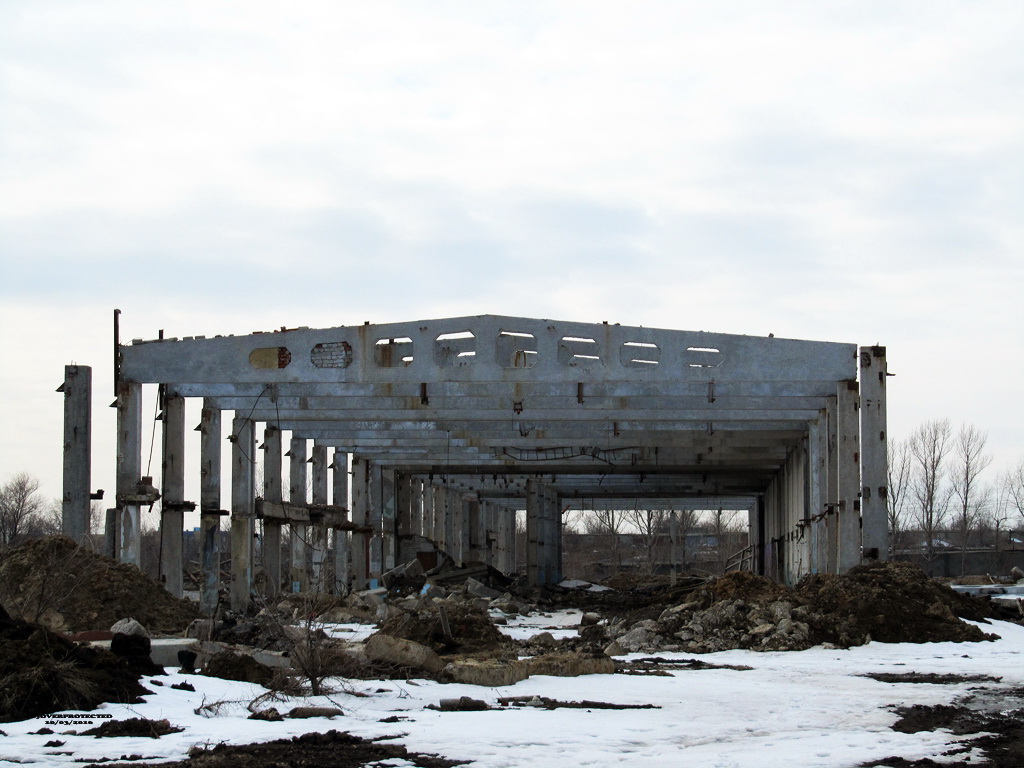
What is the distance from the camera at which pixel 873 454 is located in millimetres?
20688

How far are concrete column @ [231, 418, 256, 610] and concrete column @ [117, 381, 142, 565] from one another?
339 centimetres

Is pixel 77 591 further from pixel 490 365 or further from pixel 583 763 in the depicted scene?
pixel 583 763

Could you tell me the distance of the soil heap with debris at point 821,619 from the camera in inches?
706

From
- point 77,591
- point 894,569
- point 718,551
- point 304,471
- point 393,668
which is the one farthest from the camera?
point 718,551

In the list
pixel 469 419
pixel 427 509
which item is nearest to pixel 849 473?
pixel 469 419

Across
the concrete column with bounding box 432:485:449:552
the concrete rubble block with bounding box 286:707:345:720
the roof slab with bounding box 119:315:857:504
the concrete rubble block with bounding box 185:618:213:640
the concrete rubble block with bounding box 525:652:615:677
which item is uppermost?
the roof slab with bounding box 119:315:857:504

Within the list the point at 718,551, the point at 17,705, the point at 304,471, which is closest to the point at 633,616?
the point at 304,471

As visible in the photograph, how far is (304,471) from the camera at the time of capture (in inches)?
1168

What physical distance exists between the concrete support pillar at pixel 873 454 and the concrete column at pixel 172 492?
11.5 metres

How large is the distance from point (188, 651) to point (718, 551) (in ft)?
225

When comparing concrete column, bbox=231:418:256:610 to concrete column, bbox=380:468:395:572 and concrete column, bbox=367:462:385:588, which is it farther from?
concrete column, bbox=380:468:395:572

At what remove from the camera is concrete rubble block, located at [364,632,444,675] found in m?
13.2

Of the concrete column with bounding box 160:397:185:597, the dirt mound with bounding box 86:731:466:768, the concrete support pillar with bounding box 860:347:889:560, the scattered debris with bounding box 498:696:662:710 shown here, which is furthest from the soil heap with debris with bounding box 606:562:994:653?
the dirt mound with bounding box 86:731:466:768

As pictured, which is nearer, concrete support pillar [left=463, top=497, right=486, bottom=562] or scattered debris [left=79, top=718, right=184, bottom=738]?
scattered debris [left=79, top=718, right=184, bottom=738]
